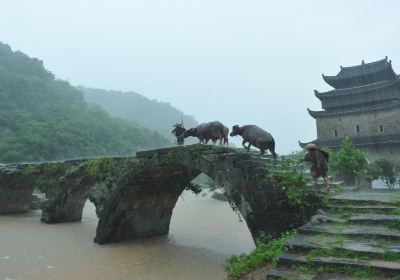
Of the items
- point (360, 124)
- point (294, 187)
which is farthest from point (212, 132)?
point (360, 124)

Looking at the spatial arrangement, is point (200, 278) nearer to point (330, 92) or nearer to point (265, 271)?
point (265, 271)

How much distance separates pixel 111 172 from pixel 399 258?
1166 cm

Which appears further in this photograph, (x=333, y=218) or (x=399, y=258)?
(x=333, y=218)

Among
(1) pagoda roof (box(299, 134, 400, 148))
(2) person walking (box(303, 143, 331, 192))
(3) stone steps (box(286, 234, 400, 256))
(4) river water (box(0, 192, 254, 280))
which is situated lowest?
(4) river water (box(0, 192, 254, 280))

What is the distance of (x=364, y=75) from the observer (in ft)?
115

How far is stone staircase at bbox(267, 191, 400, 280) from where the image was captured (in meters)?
5.48

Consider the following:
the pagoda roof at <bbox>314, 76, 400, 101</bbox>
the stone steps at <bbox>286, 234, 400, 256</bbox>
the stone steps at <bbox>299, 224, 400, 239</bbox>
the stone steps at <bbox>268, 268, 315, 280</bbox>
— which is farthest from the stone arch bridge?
the pagoda roof at <bbox>314, 76, 400, 101</bbox>

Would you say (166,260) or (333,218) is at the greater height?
(333,218)

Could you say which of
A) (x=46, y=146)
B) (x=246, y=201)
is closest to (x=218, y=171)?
(x=246, y=201)

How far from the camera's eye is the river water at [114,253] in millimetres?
10648

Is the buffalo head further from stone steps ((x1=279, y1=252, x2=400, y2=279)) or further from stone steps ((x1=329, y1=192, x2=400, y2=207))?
stone steps ((x1=279, y1=252, x2=400, y2=279))

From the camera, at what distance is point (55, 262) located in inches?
463

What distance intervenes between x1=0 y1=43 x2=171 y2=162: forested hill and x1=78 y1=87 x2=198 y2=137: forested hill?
1999 inches

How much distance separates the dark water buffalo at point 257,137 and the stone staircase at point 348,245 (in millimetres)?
2416
